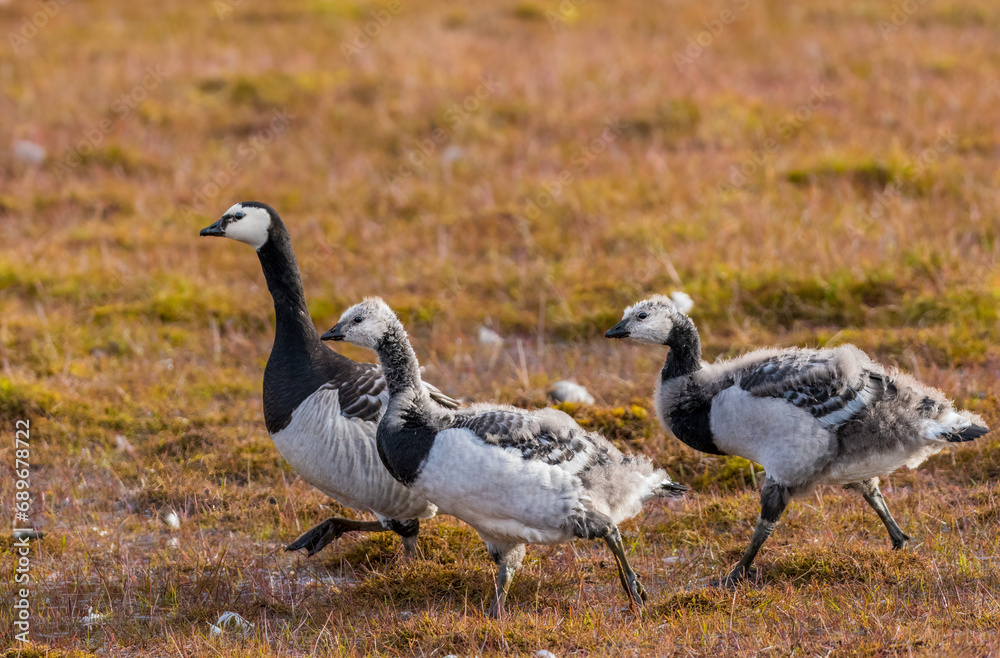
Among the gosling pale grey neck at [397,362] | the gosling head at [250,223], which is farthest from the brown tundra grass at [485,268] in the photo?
the gosling head at [250,223]

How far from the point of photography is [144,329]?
11320mm

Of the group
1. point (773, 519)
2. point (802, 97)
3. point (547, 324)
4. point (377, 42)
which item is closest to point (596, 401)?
point (547, 324)

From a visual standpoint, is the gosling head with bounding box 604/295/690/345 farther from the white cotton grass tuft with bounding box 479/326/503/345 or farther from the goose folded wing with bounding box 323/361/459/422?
the white cotton grass tuft with bounding box 479/326/503/345

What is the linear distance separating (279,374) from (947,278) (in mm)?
6923

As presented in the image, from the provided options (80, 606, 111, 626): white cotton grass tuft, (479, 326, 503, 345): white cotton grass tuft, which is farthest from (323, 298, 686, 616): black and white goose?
(479, 326, 503, 345): white cotton grass tuft

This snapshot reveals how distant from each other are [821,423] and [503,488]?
2.01 meters

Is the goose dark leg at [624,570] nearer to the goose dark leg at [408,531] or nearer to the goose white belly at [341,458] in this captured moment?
the goose white belly at [341,458]

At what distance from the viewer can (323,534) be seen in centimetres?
733

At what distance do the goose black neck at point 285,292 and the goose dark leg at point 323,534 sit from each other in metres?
1.26

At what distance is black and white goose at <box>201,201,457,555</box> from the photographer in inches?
272

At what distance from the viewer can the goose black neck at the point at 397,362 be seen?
21.6 ft

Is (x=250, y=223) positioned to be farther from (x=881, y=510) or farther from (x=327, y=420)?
(x=881, y=510)

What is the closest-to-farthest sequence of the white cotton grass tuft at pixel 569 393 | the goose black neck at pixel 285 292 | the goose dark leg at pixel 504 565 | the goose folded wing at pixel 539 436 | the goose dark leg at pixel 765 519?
the goose folded wing at pixel 539 436
the goose dark leg at pixel 504 565
the goose dark leg at pixel 765 519
the goose black neck at pixel 285 292
the white cotton grass tuft at pixel 569 393

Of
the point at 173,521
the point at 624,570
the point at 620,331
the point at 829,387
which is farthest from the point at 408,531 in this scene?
the point at 829,387
